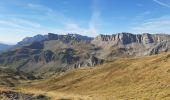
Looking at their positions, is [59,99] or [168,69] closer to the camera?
[59,99]

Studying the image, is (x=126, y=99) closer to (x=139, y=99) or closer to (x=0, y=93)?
(x=139, y=99)

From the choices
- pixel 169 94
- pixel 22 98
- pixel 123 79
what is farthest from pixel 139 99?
pixel 123 79

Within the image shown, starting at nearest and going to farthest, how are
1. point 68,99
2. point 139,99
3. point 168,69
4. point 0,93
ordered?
point 0,93
point 68,99
point 139,99
point 168,69

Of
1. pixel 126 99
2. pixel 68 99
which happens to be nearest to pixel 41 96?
pixel 68 99

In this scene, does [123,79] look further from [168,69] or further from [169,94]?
[169,94]

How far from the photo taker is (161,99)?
49188 millimetres

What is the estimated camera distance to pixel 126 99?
54.9 m

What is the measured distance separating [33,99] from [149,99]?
2043cm

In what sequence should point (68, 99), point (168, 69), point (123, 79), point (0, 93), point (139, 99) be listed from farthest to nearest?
point (123, 79), point (168, 69), point (139, 99), point (68, 99), point (0, 93)

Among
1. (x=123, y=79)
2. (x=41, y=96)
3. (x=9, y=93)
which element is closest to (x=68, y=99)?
(x=41, y=96)

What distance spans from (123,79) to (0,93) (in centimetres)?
7571

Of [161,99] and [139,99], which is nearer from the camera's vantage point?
[161,99]

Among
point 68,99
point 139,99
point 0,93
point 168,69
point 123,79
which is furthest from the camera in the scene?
point 123,79

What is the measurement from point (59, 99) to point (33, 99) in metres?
5.65
